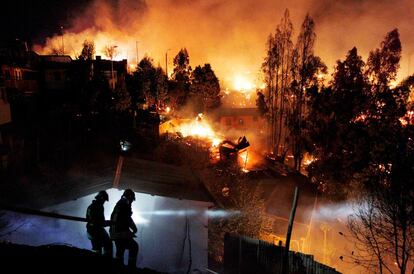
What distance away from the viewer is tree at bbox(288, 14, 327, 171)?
35531 millimetres

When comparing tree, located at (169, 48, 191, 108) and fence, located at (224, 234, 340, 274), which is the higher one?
tree, located at (169, 48, 191, 108)

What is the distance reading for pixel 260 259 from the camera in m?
11.6

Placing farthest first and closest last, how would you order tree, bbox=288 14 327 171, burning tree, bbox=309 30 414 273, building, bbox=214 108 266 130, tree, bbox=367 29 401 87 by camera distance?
building, bbox=214 108 266 130 < tree, bbox=288 14 327 171 < tree, bbox=367 29 401 87 < burning tree, bbox=309 30 414 273

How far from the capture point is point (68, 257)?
695 centimetres

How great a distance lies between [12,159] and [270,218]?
61.3 ft

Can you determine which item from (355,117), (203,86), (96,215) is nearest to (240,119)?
(203,86)

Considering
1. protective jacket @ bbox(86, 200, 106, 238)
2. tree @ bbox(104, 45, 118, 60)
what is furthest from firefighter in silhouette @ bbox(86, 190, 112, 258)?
tree @ bbox(104, 45, 118, 60)

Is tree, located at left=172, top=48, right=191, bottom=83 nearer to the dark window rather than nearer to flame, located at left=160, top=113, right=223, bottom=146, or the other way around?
flame, located at left=160, top=113, right=223, bottom=146

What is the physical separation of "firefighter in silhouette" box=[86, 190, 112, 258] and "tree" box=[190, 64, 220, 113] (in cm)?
3956

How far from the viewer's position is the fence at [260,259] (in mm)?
10414

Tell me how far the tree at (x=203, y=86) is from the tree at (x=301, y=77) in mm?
13094

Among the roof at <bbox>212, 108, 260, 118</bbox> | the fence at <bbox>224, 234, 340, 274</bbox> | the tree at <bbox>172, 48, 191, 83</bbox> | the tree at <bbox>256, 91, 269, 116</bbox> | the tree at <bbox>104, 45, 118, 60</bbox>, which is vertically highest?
the tree at <bbox>104, 45, 118, 60</bbox>

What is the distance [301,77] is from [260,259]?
29193mm

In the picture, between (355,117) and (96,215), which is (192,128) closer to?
(355,117)
